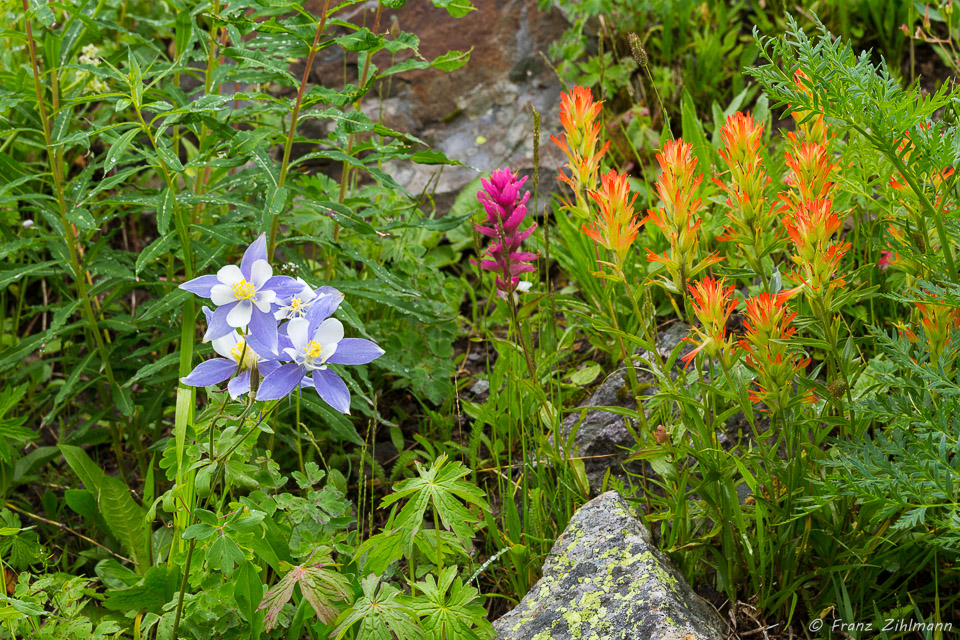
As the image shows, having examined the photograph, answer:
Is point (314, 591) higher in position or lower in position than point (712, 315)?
lower

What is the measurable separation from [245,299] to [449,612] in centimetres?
68

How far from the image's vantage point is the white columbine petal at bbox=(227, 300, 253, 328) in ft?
4.00

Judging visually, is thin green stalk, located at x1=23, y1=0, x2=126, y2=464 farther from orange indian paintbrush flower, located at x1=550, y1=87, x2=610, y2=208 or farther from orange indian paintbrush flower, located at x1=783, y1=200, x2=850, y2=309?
orange indian paintbrush flower, located at x1=783, y1=200, x2=850, y2=309

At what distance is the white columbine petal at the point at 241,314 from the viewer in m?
1.22

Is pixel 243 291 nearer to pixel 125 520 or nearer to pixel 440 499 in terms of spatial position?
pixel 440 499

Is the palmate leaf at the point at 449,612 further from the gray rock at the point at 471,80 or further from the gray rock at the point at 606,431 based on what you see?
the gray rock at the point at 471,80

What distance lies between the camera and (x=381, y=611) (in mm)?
1354

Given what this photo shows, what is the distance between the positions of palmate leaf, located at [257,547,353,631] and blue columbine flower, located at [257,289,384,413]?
0.40 metres

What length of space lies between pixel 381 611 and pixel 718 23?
332 centimetres

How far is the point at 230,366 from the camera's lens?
4.30ft

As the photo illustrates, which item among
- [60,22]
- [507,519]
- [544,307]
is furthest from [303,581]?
[60,22]

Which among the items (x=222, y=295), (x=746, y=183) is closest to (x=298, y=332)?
(x=222, y=295)

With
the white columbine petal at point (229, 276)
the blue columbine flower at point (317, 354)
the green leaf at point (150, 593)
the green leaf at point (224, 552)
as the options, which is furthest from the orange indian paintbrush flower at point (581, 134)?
the green leaf at point (150, 593)

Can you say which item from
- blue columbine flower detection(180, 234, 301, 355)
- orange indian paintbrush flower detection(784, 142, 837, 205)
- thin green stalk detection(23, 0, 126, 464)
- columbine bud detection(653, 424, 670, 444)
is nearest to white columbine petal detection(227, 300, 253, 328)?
blue columbine flower detection(180, 234, 301, 355)
